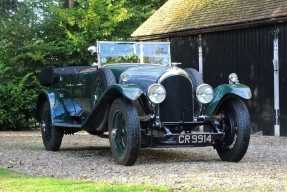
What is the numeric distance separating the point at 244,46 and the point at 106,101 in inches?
362

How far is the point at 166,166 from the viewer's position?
10.2m

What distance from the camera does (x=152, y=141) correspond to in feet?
34.3

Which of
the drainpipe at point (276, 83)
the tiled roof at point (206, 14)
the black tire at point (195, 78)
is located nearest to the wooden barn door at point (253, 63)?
the drainpipe at point (276, 83)

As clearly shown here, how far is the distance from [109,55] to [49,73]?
2.01 m

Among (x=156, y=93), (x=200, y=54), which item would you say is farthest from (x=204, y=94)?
(x=200, y=54)

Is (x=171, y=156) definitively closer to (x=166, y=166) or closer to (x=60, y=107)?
(x=166, y=166)

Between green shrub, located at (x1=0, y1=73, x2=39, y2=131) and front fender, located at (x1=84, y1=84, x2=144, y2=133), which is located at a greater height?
front fender, located at (x1=84, y1=84, x2=144, y2=133)

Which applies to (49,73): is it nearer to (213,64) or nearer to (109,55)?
(109,55)

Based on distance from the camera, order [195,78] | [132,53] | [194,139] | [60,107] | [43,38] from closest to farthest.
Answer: [194,139] < [195,78] < [132,53] < [60,107] < [43,38]

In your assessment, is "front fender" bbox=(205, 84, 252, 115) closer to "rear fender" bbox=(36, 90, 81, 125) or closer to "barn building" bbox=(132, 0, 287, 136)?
"rear fender" bbox=(36, 90, 81, 125)

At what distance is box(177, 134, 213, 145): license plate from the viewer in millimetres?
10429

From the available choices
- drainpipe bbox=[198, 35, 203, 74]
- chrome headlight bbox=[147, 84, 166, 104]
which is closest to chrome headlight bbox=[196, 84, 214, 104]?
chrome headlight bbox=[147, 84, 166, 104]

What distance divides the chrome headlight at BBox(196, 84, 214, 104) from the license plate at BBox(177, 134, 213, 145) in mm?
601

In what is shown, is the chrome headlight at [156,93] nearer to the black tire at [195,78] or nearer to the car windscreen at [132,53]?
the black tire at [195,78]
